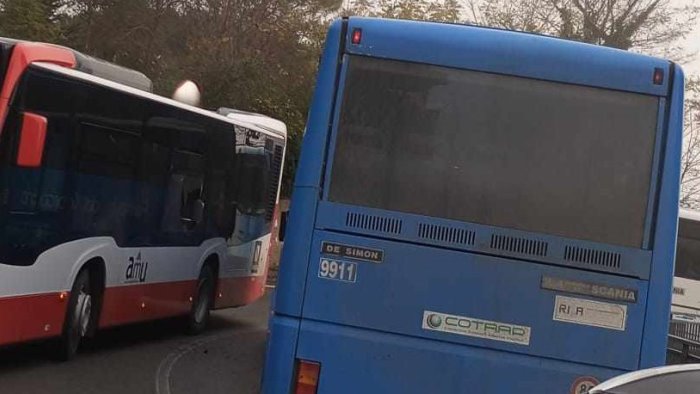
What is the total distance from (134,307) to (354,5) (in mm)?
26096

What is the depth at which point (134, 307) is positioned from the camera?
14.0 metres

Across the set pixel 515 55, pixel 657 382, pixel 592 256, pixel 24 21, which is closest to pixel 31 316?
pixel 515 55

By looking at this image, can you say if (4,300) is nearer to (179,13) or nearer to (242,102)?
(242,102)

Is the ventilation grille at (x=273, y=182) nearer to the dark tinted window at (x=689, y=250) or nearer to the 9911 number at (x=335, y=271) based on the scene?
the dark tinted window at (x=689, y=250)

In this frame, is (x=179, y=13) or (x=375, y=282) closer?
(x=375, y=282)

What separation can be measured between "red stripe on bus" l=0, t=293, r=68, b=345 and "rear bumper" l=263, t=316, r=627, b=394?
4.65 m

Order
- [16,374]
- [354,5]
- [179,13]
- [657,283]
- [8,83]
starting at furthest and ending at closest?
[354,5] < [179,13] < [16,374] < [8,83] < [657,283]

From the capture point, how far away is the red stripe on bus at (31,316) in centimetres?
1063

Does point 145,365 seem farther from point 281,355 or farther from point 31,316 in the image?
point 281,355

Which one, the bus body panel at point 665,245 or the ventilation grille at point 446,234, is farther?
the ventilation grille at point 446,234

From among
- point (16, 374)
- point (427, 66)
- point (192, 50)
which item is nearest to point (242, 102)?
point (192, 50)

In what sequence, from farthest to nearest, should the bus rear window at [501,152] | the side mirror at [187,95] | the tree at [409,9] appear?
1. the tree at [409,9]
2. the side mirror at [187,95]
3. the bus rear window at [501,152]

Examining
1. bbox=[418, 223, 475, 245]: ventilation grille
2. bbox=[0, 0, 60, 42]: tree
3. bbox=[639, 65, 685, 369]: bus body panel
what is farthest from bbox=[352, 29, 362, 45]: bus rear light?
bbox=[0, 0, 60, 42]: tree

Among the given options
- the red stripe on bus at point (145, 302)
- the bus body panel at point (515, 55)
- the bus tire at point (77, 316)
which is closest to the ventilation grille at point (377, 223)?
the bus body panel at point (515, 55)
